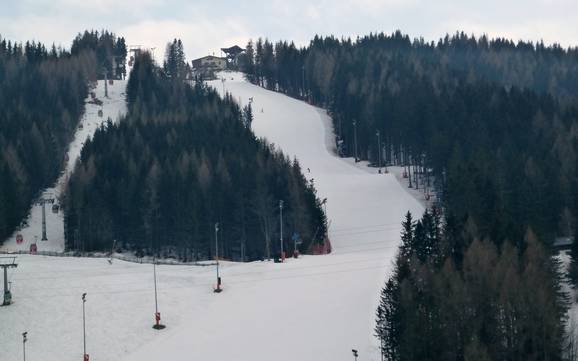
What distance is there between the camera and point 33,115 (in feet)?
→ 348

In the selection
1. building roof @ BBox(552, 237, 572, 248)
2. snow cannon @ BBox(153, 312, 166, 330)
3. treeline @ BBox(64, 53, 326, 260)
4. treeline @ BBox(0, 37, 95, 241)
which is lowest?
snow cannon @ BBox(153, 312, 166, 330)

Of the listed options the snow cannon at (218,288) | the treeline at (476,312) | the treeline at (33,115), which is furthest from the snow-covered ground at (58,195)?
the treeline at (476,312)

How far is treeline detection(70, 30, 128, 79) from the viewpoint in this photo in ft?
502

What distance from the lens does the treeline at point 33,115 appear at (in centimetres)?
7775

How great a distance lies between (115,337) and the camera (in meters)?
45.9

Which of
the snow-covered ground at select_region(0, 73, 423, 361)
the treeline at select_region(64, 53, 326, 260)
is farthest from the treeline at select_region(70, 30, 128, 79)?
the snow-covered ground at select_region(0, 73, 423, 361)

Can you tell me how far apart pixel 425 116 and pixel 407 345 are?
62.7 m

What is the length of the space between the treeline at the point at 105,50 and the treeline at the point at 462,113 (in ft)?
98.8

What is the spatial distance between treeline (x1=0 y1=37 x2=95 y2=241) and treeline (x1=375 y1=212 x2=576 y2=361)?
47.1 meters

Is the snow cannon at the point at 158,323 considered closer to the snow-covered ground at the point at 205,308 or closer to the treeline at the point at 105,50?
the snow-covered ground at the point at 205,308

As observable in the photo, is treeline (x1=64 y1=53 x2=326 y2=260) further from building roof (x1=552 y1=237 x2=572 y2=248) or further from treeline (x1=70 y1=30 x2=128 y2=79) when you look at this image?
treeline (x1=70 y1=30 x2=128 y2=79)

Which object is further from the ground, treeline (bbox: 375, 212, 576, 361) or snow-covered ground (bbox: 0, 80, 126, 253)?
snow-covered ground (bbox: 0, 80, 126, 253)

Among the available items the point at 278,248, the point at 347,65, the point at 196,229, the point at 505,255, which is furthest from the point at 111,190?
the point at 347,65

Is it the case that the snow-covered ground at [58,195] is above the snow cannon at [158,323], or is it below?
above
